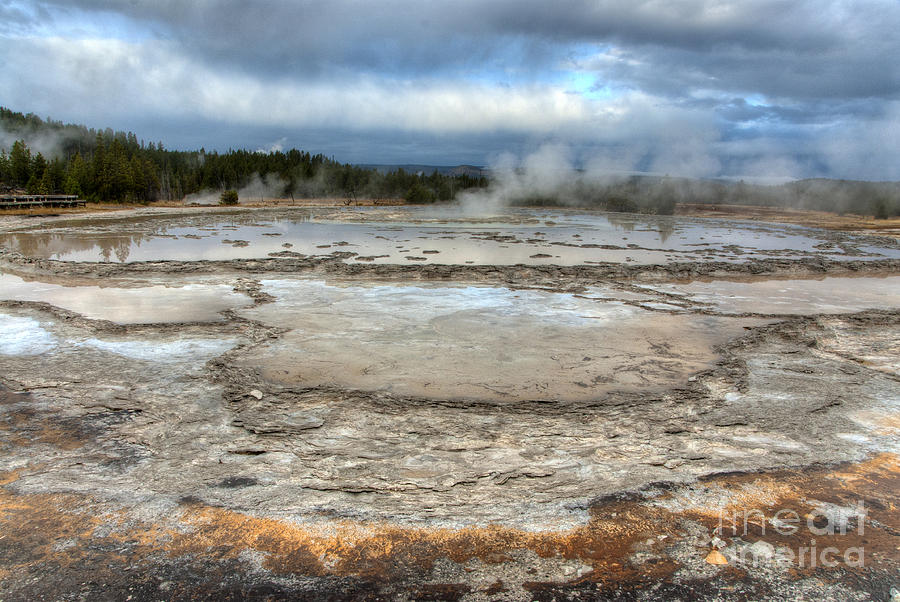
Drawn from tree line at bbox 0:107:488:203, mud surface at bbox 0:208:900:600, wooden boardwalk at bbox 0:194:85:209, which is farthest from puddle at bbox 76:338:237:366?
tree line at bbox 0:107:488:203

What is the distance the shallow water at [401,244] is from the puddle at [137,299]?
4.99 m

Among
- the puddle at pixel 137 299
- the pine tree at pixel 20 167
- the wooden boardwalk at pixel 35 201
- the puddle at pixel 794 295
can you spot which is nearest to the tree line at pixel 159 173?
the pine tree at pixel 20 167

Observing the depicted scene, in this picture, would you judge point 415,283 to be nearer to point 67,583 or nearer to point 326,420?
point 326,420

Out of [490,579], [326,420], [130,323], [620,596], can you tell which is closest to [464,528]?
[490,579]

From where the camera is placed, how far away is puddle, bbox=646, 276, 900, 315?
1134cm

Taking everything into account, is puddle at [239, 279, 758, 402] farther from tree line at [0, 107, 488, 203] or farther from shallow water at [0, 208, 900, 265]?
tree line at [0, 107, 488, 203]

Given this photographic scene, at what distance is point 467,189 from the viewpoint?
76375 mm

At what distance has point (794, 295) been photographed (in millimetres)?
12953

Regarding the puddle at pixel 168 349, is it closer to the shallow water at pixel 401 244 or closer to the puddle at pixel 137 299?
the puddle at pixel 137 299

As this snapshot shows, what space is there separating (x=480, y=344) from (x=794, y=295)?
970cm

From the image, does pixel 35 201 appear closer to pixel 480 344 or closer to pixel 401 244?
pixel 401 244

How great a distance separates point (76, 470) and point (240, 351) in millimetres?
3261

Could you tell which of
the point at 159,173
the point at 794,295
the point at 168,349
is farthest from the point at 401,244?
the point at 159,173

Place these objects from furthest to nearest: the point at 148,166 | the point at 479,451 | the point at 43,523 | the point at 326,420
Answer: the point at 148,166 < the point at 326,420 < the point at 479,451 < the point at 43,523
